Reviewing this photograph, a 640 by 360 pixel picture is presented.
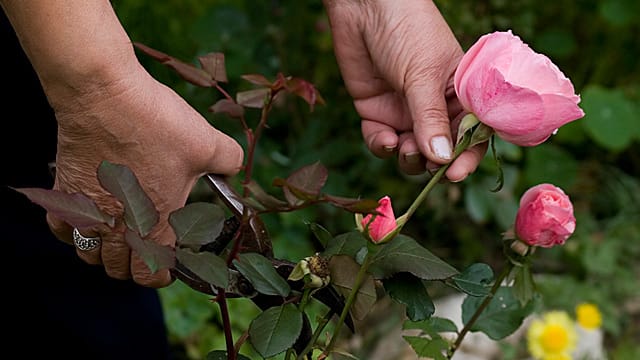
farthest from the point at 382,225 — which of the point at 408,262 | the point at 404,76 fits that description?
the point at 404,76

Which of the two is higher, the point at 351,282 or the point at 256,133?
the point at 256,133

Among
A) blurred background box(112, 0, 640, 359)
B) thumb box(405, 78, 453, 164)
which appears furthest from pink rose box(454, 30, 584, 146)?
blurred background box(112, 0, 640, 359)

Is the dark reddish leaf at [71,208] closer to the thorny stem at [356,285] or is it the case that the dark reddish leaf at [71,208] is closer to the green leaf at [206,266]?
the green leaf at [206,266]

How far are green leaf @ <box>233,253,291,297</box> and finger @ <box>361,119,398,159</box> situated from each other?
0.35 m

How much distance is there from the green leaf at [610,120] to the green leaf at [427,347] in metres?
1.91

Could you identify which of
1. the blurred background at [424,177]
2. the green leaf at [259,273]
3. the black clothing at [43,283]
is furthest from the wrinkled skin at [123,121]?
the blurred background at [424,177]

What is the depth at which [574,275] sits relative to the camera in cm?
260

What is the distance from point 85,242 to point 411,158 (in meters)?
0.35

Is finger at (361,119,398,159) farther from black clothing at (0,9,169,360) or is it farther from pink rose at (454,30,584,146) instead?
black clothing at (0,9,169,360)

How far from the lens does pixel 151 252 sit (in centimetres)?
66

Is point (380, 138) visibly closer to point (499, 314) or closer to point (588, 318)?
point (499, 314)

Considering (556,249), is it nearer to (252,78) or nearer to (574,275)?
(574,275)

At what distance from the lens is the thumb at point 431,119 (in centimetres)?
93

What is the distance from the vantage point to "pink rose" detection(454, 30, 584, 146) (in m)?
0.78
